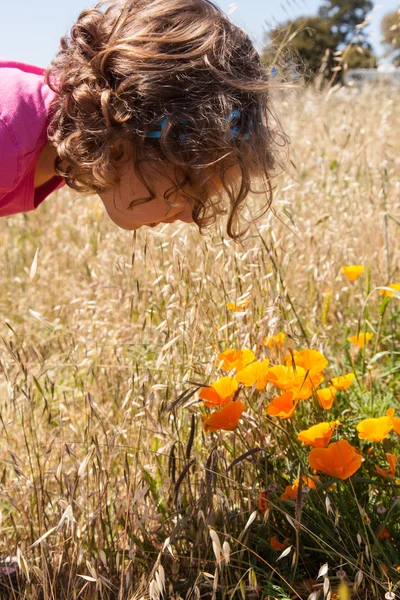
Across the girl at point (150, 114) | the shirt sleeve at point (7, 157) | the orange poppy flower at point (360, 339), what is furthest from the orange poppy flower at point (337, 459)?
the shirt sleeve at point (7, 157)

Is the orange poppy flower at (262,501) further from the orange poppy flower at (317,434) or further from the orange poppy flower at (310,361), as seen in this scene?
the orange poppy flower at (310,361)

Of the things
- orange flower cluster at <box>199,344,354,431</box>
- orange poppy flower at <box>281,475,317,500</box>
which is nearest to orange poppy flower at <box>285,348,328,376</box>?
orange flower cluster at <box>199,344,354,431</box>

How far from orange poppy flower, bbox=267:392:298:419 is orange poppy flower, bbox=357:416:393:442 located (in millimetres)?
→ 135

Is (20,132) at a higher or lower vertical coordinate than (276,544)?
higher

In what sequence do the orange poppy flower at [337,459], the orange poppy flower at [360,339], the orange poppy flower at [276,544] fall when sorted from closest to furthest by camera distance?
the orange poppy flower at [337,459], the orange poppy flower at [276,544], the orange poppy flower at [360,339]

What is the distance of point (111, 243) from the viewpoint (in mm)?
2533

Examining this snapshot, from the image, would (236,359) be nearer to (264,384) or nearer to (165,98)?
(264,384)

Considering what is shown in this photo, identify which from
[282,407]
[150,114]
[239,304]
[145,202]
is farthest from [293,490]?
[150,114]

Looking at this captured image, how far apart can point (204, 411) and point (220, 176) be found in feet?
1.68

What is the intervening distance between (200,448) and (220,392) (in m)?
0.39

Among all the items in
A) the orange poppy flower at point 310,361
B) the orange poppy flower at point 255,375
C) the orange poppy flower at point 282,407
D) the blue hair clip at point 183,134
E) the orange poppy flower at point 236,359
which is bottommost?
the orange poppy flower at point 310,361

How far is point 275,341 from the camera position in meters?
1.51

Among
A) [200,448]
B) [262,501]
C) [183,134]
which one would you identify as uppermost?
[183,134]

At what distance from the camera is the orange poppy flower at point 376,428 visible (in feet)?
4.21
